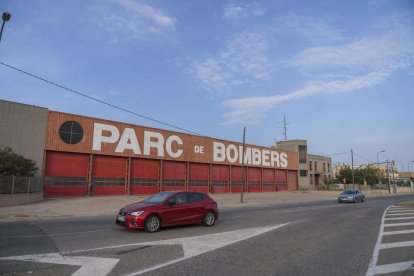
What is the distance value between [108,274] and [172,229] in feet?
21.7

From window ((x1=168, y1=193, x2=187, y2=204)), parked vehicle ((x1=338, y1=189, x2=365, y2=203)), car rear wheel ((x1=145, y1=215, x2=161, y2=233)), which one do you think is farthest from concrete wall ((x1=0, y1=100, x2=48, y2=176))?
parked vehicle ((x1=338, y1=189, x2=365, y2=203))

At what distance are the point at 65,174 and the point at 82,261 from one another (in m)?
26.1

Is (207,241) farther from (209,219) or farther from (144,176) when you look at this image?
(144,176)

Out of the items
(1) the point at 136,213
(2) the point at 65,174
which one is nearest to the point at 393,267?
(1) the point at 136,213

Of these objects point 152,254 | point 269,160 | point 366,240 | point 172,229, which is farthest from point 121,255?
point 269,160

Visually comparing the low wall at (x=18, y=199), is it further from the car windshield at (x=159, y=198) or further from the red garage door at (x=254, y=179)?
the red garage door at (x=254, y=179)

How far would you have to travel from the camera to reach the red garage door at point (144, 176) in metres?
36.8

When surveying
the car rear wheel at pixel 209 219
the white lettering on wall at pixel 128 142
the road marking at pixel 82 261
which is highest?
the white lettering on wall at pixel 128 142

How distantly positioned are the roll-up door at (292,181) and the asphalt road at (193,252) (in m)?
49.2

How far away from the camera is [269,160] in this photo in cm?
5656

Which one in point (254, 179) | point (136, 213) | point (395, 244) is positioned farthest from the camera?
point (254, 179)

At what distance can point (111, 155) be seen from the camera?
1371 inches

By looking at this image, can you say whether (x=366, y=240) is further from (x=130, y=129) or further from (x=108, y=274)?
(x=130, y=129)

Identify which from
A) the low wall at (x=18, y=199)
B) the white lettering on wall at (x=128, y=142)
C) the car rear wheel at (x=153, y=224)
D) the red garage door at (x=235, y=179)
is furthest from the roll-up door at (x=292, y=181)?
the car rear wheel at (x=153, y=224)
